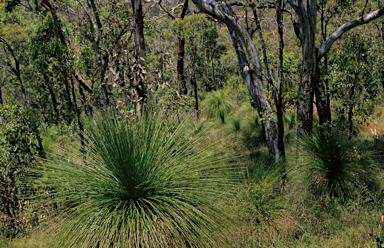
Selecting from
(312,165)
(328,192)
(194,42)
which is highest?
(194,42)

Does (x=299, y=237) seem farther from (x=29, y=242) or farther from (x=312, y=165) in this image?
(x=29, y=242)

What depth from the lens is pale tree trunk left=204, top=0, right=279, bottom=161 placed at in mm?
5285

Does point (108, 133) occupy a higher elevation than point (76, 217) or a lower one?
higher

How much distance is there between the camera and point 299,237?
376cm

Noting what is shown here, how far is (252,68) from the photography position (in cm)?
563

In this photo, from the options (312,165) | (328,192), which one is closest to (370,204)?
(328,192)

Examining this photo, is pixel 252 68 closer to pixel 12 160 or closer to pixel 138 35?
pixel 138 35

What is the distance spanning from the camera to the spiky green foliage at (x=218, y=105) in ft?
45.7

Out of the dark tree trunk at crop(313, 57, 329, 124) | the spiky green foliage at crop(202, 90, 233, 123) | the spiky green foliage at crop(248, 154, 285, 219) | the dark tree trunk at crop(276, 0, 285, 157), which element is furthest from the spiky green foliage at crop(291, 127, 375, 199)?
the spiky green foliage at crop(202, 90, 233, 123)

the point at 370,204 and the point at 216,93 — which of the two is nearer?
the point at 370,204

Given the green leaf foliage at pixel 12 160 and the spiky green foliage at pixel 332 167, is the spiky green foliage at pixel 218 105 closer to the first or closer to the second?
the spiky green foliage at pixel 332 167

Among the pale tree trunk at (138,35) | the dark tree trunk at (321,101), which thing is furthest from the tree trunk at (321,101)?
the pale tree trunk at (138,35)

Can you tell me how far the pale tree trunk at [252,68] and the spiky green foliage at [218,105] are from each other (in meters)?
7.74

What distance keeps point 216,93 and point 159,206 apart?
505 inches
